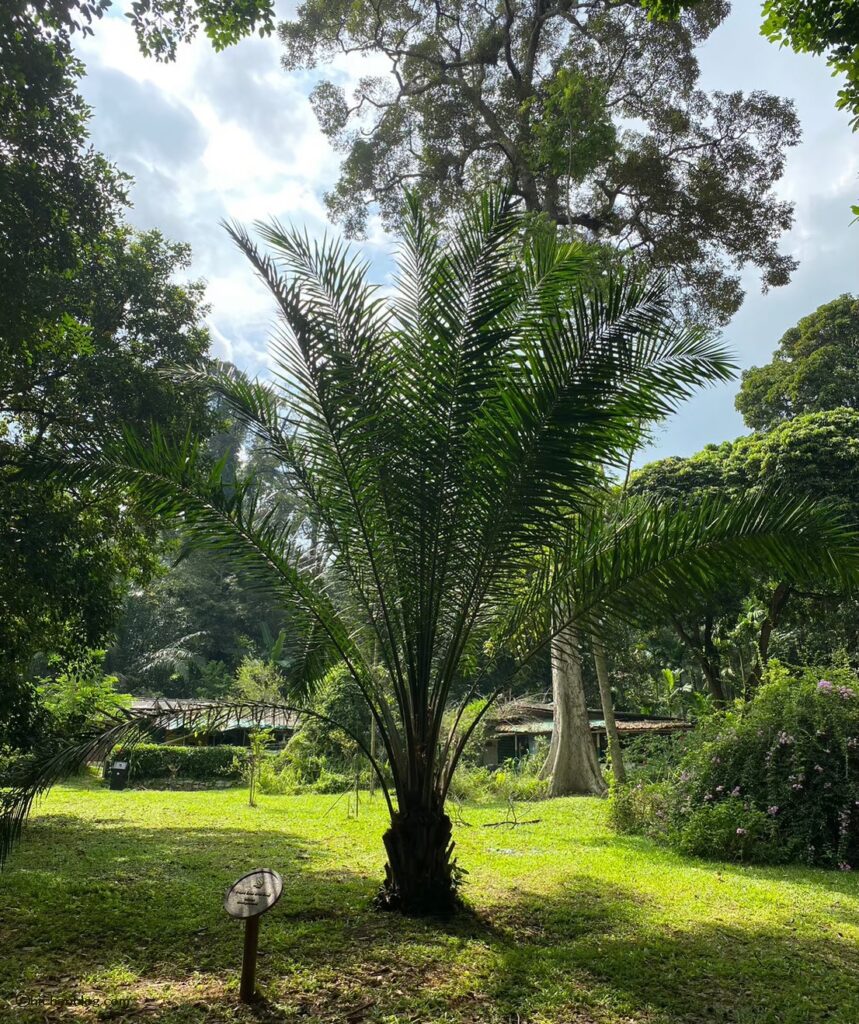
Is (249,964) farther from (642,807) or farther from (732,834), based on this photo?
(642,807)

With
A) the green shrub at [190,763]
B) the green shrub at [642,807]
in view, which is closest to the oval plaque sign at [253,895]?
the green shrub at [642,807]

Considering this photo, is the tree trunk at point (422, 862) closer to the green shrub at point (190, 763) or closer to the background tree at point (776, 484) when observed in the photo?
the background tree at point (776, 484)

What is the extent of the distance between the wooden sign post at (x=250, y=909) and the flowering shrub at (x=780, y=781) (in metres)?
5.97

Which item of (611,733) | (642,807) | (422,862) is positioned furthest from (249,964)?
(611,733)

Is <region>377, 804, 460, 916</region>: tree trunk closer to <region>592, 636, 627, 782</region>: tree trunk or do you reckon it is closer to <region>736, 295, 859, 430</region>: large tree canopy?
<region>592, 636, 627, 782</region>: tree trunk

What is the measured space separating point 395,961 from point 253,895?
3.66ft

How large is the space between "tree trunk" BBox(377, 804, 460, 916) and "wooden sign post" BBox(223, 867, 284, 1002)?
148 centimetres

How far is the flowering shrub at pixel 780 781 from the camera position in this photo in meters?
7.98

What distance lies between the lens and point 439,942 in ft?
15.2

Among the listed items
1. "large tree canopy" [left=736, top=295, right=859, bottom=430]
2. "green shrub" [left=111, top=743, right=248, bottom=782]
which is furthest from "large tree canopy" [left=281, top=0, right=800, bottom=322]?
"green shrub" [left=111, top=743, right=248, bottom=782]

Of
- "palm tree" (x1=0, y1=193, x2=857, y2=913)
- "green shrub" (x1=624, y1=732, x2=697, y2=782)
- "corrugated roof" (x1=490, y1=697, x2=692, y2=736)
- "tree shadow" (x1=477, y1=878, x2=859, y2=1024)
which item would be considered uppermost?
"palm tree" (x1=0, y1=193, x2=857, y2=913)

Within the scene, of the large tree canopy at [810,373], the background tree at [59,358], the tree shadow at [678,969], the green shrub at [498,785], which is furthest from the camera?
the large tree canopy at [810,373]

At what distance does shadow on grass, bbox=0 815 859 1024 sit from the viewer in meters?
3.71

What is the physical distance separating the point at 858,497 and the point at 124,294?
44.4 feet
